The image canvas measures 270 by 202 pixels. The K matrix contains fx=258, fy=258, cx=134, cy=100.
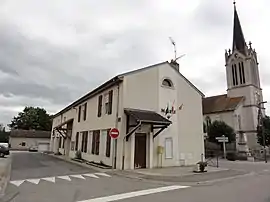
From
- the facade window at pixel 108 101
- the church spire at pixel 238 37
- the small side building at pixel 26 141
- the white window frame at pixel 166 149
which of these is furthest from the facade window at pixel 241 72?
the small side building at pixel 26 141

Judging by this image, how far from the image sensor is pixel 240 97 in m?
55.2

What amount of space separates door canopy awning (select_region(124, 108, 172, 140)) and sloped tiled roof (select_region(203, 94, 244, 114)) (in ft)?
124

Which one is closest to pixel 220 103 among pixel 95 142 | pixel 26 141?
pixel 95 142

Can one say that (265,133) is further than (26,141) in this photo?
No

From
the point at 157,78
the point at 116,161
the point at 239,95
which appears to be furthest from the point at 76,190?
the point at 239,95

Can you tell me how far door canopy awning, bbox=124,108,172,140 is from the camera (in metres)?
16.5

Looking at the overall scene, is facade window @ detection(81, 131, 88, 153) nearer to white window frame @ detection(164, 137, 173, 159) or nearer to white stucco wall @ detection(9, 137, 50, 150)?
white window frame @ detection(164, 137, 173, 159)

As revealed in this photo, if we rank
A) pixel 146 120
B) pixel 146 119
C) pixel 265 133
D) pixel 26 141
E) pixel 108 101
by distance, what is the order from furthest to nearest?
pixel 26 141 → pixel 265 133 → pixel 108 101 → pixel 146 119 → pixel 146 120

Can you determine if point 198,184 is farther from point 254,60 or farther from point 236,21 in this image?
point 236,21

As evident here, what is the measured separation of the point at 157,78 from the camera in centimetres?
1984

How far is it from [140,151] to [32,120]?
211 ft

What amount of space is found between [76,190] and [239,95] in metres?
53.4

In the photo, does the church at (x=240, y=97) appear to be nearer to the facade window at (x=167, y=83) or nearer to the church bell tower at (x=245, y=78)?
the church bell tower at (x=245, y=78)

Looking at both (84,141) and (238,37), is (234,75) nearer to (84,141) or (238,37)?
(238,37)
